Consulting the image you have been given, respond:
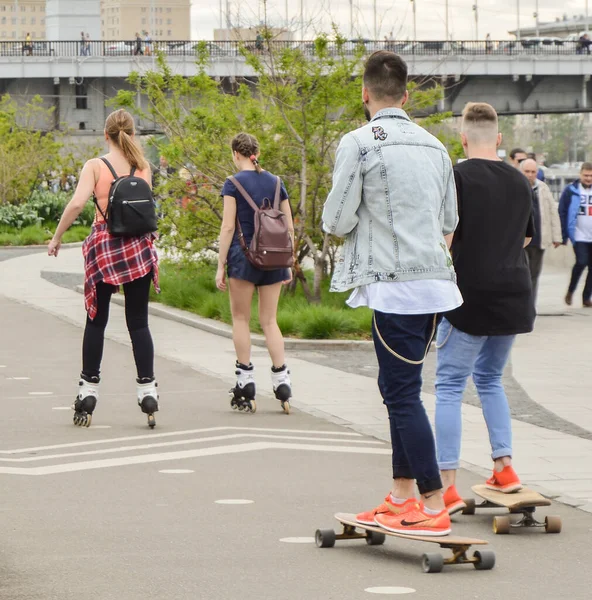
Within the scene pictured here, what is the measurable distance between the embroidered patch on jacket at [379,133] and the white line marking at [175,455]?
277 cm

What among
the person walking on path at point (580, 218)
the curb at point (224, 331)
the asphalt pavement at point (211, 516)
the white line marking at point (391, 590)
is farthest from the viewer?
the person walking on path at point (580, 218)

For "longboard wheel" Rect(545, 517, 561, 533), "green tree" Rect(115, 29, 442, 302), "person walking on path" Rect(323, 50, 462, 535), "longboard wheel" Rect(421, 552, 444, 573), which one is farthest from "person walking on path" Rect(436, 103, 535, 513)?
"green tree" Rect(115, 29, 442, 302)

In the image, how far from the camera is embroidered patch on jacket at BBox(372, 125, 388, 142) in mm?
5559

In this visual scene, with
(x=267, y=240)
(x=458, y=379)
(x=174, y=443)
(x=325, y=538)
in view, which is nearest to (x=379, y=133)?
(x=458, y=379)

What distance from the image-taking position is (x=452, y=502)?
619 cm

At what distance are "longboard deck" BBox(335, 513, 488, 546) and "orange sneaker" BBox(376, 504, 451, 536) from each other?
0.7 inches

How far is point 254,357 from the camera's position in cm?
1303

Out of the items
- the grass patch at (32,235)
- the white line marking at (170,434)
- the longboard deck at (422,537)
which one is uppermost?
the grass patch at (32,235)

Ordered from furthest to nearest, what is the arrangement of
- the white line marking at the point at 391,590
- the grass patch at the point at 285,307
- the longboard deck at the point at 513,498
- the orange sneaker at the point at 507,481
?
the grass patch at the point at 285,307 → the orange sneaker at the point at 507,481 → the longboard deck at the point at 513,498 → the white line marking at the point at 391,590

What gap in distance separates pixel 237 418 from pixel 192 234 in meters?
7.86

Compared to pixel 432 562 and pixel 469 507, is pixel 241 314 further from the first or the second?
pixel 432 562

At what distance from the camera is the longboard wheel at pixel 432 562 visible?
5.25 meters

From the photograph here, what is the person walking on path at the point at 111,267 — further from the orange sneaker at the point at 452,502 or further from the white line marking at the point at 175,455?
the orange sneaker at the point at 452,502

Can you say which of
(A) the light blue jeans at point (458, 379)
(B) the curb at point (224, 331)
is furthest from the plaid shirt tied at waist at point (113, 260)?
(B) the curb at point (224, 331)
